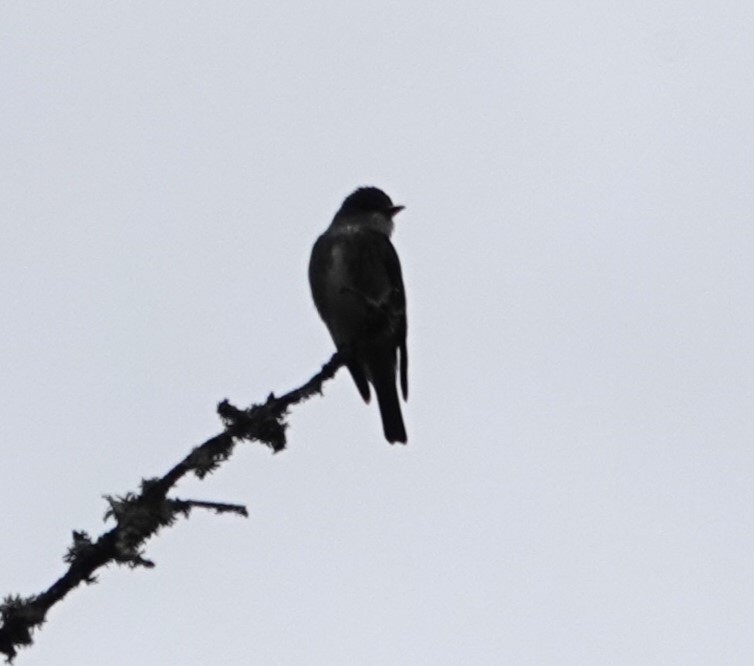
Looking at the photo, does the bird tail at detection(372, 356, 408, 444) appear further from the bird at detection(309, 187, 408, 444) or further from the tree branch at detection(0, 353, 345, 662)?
the tree branch at detection(0, 353, 345, 662)

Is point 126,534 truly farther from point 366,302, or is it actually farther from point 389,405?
point 389,405

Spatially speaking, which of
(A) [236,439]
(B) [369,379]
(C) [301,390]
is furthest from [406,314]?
(A) [236,439]

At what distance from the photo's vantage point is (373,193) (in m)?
10.2

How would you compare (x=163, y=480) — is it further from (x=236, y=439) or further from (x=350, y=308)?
(x=350, y=308)

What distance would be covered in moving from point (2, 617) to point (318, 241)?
6142 millimetres

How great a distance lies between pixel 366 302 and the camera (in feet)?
25.9

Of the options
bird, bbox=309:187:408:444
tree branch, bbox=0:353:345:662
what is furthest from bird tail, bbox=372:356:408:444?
tree branch, bbox=0:353:345:662

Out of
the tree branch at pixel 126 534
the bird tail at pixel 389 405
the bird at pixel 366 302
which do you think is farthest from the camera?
the bird tail at pixel 389 405

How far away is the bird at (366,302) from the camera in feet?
26.9

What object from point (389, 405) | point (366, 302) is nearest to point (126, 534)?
point (366, 302)

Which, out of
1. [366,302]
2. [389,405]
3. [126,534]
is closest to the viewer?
[126,534]

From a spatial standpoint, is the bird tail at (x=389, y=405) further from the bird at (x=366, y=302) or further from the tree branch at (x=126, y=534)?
the tree branch at (x=126, y=534)

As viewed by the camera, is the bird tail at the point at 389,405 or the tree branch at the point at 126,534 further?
the bird tail at the point at 389,405

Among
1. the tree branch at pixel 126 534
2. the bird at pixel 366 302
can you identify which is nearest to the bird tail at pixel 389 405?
the bird at pixel 366 302
